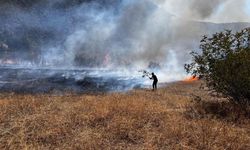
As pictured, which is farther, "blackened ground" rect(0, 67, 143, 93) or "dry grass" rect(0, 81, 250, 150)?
"blackened ground" rect(0, 67, 143, 93)

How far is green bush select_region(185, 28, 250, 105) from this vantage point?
14.6 metres

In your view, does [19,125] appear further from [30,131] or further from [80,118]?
[80,118]

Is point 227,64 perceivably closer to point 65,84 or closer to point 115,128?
point 115,128

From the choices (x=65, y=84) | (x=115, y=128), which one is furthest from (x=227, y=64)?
(x=65, y=84)

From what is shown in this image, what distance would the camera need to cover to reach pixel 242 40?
15.6m

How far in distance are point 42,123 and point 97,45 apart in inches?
6655

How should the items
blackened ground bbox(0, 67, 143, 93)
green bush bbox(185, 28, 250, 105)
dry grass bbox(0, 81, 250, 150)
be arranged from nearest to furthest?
dry grass bbox(0, 81, 250, 150) → green bush bbox(185, 28, 250, 105) → blackened ground bbox(0, 67, 143, 93)

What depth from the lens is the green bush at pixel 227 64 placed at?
14641mm

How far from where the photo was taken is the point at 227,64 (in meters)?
15.0

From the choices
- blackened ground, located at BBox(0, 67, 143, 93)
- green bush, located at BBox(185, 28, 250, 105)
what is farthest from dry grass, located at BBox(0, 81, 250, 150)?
blackened ground, located at BBox(0, 67, 143, 93)

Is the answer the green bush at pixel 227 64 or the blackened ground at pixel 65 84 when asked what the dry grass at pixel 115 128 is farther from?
the blackened ground at pixel 65 84

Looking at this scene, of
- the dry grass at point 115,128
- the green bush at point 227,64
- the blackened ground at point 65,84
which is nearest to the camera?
the dry grass at point 115,128

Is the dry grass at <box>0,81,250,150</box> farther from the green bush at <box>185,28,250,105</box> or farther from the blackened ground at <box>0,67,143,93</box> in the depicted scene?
the blackened ground at <box>0,67,143,93</box>

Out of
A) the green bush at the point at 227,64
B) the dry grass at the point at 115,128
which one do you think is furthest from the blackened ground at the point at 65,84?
the dry grass at the point at 115,128
